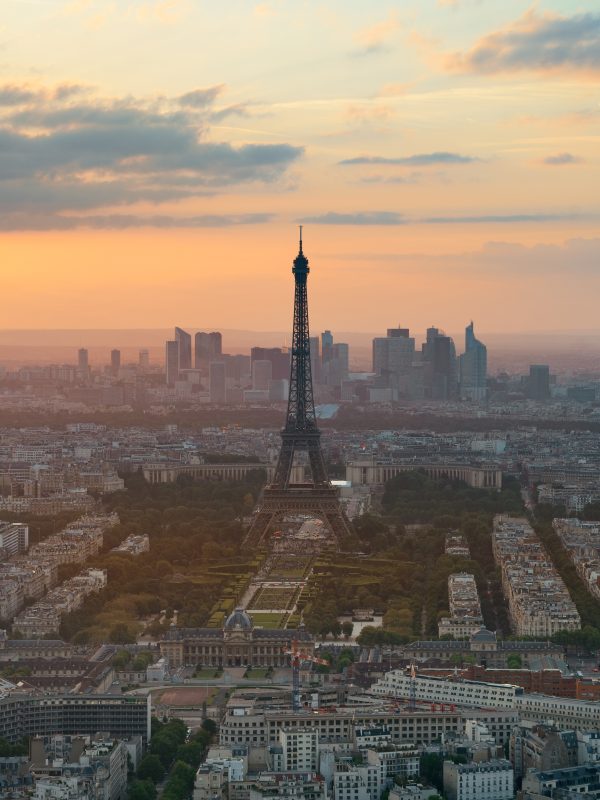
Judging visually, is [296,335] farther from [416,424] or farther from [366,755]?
[416,424]

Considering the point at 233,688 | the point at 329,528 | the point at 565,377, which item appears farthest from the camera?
the point at 565,377

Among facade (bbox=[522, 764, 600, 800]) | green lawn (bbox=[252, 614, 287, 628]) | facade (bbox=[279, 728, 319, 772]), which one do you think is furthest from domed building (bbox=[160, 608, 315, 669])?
facade (bbox=[522, 764, 600, 800])

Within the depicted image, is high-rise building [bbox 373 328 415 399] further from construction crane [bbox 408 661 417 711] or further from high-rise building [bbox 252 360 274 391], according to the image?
construction crane [bbox 408 661 417 711]

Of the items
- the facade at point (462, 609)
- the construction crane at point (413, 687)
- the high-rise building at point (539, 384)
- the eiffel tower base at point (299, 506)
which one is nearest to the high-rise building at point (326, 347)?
the high-rise building at point (539, 384)

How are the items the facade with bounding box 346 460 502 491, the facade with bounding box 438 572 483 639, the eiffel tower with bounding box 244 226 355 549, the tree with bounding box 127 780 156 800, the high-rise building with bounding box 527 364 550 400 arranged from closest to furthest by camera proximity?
1. the tree with bounding box 127 780 156 800
2. the facade with bounding box 438 572 483 639
3. the eiffel tower with bounding box 244 226 355 549
4. the facade with bounding box 346 460 502 491
5. the high-rise building with bounding box 527 364 550 400

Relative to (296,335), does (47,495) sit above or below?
below

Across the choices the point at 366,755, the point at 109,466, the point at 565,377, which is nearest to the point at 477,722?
the point at 366,755

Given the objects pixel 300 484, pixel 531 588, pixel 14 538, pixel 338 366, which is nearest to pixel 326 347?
pixel 338 366
